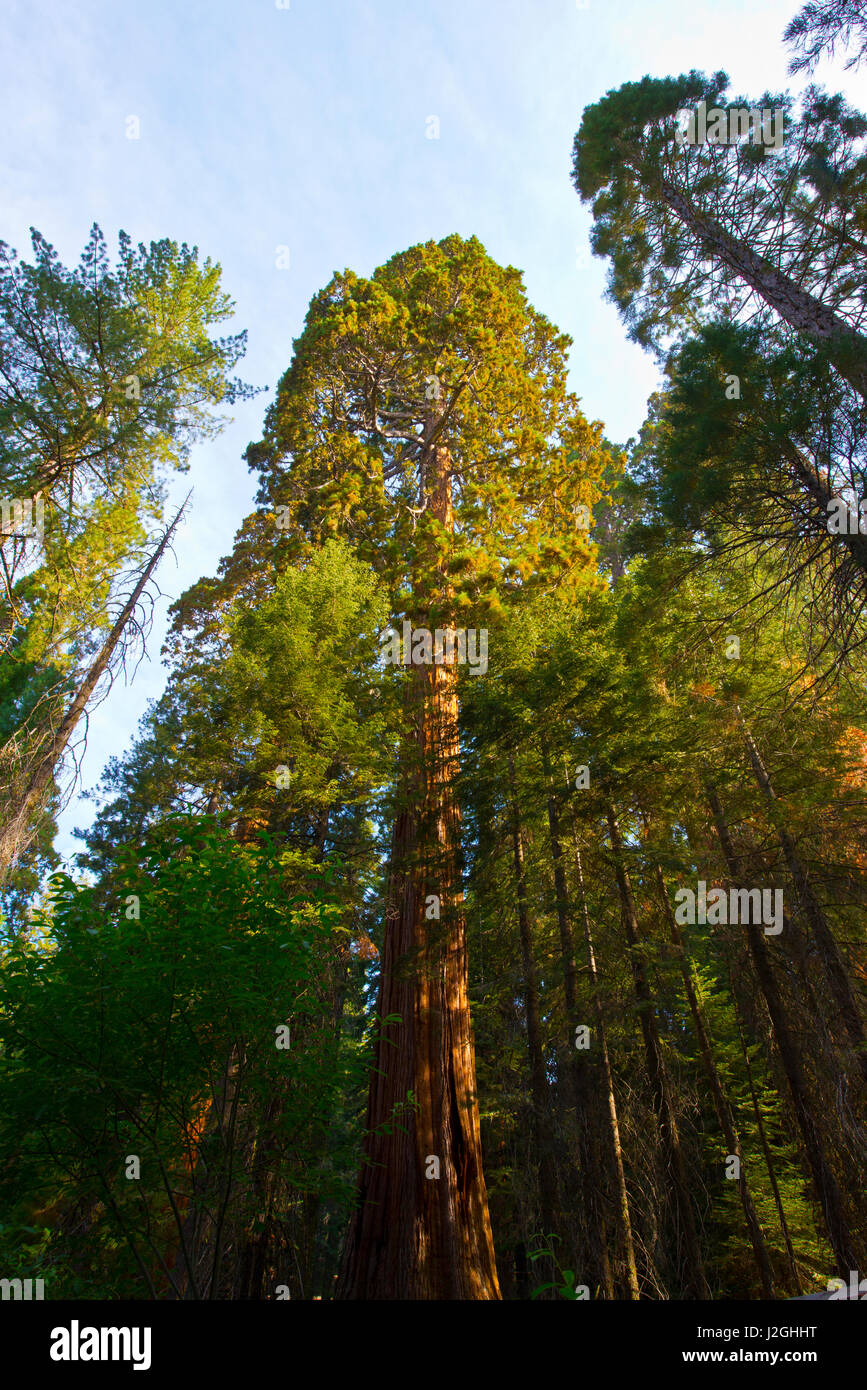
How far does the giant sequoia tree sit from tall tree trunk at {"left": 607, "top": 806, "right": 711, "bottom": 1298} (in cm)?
206

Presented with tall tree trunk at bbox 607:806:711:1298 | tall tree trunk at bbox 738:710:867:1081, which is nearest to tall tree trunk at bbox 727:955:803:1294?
tall tree trunk at bbox 607:806:711:1298

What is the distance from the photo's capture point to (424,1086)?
6363 mm

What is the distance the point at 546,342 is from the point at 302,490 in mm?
6111

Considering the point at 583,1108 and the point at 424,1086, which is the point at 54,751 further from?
the point at 583,1108

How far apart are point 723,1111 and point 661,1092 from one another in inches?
34.8

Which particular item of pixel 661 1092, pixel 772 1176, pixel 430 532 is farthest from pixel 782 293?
pixel 772 1176

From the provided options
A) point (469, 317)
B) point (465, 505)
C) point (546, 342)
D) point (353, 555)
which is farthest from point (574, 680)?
point (546, 342)

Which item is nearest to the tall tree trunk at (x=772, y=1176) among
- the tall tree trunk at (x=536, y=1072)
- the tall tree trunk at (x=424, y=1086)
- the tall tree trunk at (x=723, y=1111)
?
the tall tree trunk at (x=723, y=1111)

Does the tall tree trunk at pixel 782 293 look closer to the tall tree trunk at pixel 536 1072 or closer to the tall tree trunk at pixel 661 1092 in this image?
the tall tree trunk at pixel 661 1092

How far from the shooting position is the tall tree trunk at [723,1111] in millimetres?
7113

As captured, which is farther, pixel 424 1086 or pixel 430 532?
pixel 430 532

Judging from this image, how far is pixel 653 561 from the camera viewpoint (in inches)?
283
